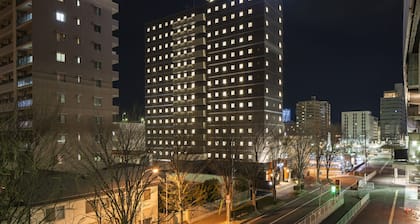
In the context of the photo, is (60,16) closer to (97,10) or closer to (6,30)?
(97,10)

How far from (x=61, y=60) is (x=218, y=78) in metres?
35.3

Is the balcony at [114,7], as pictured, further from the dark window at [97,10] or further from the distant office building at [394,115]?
the distant office building at [394,115]

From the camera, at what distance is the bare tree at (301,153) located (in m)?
43.8

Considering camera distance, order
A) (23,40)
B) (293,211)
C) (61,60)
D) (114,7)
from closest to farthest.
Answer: (293,211), (23,40), (61,60), (114,7)

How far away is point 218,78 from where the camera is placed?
64.9 m

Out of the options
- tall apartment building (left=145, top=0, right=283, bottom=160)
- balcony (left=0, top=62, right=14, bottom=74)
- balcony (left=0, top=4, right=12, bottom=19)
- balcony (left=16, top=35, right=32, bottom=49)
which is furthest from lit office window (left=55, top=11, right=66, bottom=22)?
tall apartment building (left=145, top=0, right=283, bottom=160)

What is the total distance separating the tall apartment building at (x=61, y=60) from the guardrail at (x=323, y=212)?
25333 mm

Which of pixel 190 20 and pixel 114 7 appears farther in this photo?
pixel 190 20

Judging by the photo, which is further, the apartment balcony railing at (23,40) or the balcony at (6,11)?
the balcony at (6,11)

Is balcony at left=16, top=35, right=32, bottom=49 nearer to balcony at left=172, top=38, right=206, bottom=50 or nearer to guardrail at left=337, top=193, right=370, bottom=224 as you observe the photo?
guardrail at left=337, top=193, right=370, bottom=224

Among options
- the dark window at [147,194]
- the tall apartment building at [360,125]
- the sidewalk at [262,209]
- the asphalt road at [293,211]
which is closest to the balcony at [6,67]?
the dark window at [147,194]

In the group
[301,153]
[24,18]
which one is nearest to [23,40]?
[24,18]

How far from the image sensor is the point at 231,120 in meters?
62.0

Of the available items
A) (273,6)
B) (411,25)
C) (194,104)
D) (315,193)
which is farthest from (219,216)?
(273,6)
